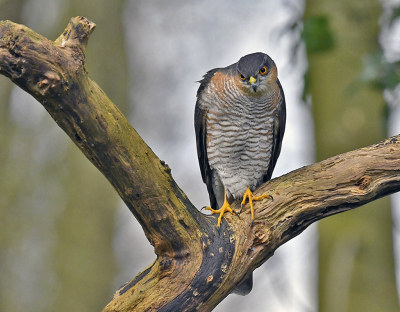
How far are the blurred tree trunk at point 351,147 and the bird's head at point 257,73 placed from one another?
52.6 inches

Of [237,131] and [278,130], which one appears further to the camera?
[278,130]

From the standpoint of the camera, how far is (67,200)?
7016mm

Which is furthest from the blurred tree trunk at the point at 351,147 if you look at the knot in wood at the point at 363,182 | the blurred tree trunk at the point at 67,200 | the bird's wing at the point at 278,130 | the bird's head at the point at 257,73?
the blurred tree trunk at the point at 67,200

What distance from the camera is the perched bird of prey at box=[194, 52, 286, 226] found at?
3.49 metres

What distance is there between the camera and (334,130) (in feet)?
16.4

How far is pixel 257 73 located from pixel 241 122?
47 centimetres

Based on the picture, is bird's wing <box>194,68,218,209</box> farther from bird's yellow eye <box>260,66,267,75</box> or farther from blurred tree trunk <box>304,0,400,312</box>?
blurred tree trunk <box>304,0,400,312</box>

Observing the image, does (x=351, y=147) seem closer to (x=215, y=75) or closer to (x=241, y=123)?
(x=241, y=123)

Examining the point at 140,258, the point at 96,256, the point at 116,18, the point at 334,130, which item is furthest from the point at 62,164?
the point at 334,130

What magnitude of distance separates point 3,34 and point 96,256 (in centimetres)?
555

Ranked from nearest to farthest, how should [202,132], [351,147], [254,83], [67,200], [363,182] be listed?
[363,182] < [254,83] < [202,132] < [351,147] < [67,200]

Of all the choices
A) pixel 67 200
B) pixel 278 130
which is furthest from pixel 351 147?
pixel 67 200

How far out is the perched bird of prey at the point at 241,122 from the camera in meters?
3.49

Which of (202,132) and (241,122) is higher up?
(202,132)
